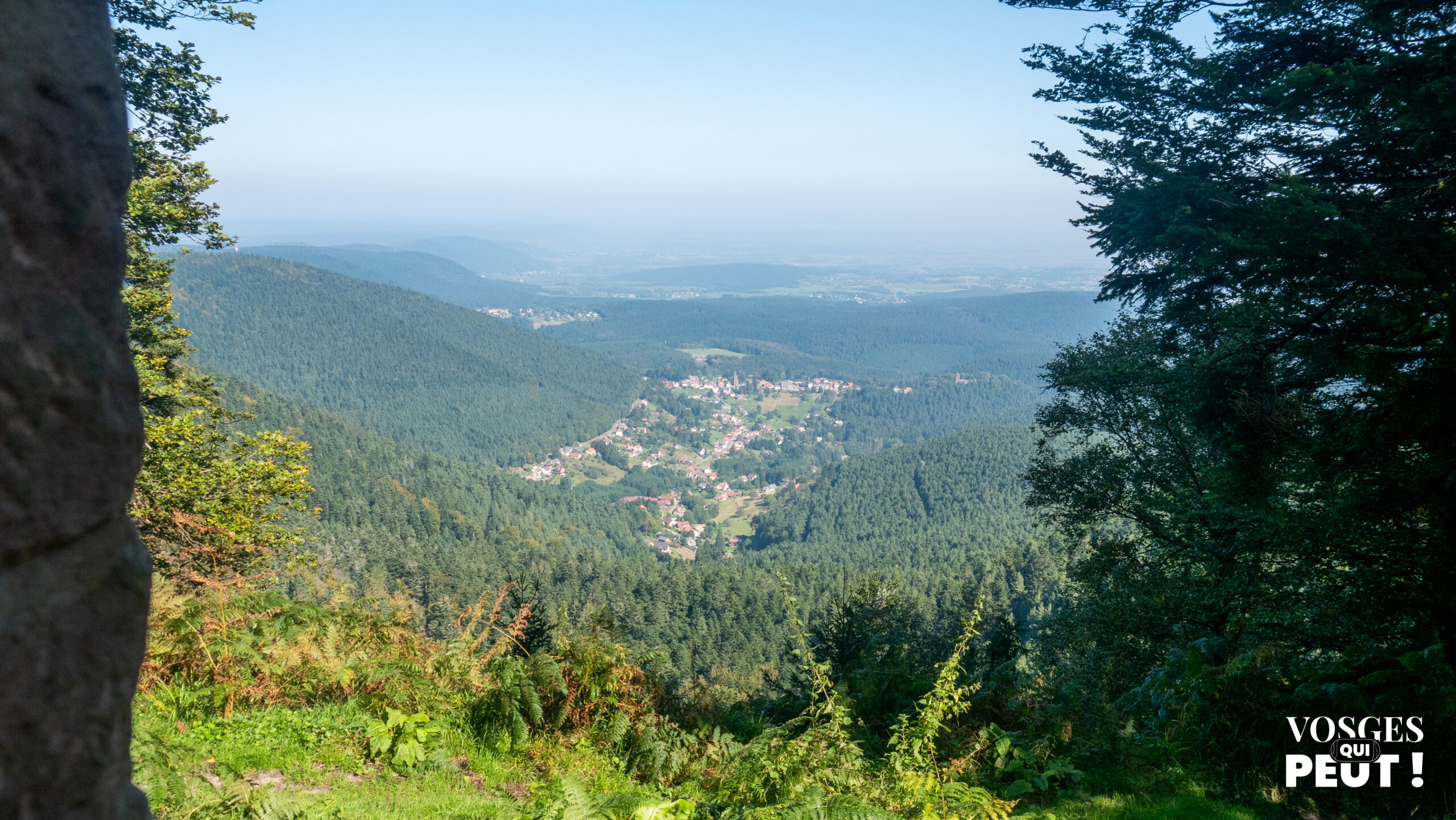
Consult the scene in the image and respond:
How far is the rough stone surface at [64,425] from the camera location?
3.12 feet

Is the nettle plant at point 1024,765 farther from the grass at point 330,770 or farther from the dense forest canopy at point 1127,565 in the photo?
the grass at point 330,770

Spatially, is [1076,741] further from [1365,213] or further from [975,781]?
[1365,213]

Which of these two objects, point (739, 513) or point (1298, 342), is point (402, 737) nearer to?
point (1298, 342)

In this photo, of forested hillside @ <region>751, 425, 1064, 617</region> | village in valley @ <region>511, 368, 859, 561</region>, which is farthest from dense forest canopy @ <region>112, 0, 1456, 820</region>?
village in valley @ <region>511, 368, 859, 561</region>

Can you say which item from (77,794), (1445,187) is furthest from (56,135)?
(1445,187)

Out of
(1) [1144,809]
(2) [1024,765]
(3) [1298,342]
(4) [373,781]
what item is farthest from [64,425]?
(3) [1298,342]

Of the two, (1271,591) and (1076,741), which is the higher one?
(1271,591)

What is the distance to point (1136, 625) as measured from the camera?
34.2ft

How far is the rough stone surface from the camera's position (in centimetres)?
95

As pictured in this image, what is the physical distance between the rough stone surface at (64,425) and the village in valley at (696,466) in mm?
104063

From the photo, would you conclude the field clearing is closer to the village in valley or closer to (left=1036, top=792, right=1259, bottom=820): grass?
the village in valley

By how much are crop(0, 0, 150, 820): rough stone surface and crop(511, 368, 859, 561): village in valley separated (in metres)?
104

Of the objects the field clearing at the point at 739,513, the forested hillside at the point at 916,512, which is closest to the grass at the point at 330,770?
the forested hillside at the point at 916,512

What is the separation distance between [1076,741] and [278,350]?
23091 centimetres
